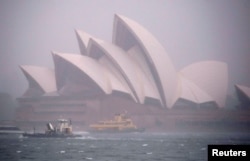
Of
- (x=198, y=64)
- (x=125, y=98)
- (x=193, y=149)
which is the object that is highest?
(x=198, y=64)

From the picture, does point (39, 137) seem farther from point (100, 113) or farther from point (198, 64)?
point (198, 64)

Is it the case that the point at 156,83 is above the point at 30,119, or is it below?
above

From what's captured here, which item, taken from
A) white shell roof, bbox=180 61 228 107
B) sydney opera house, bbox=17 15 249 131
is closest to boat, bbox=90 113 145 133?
sydney opera house, bbox=17 15 249 131

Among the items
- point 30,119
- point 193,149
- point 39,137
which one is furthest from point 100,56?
point 193,149

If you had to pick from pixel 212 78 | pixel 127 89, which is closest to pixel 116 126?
pixel 127 89

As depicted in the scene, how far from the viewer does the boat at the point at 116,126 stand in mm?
39375

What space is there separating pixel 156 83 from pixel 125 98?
2.66 m

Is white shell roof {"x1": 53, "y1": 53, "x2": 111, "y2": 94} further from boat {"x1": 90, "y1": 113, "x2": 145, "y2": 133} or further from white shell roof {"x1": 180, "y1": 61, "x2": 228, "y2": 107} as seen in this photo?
white shell roof {"x1": 180, "y1": 61, "x2": 228, "y2": 107}

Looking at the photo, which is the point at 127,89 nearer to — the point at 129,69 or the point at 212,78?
the point at 129,69

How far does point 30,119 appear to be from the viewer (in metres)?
42.3

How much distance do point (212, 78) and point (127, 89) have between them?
714cm

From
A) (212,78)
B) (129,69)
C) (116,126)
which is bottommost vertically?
(116,126)

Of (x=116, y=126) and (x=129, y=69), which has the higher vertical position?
(x=129, y=69)

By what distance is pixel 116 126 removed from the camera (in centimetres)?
3944
